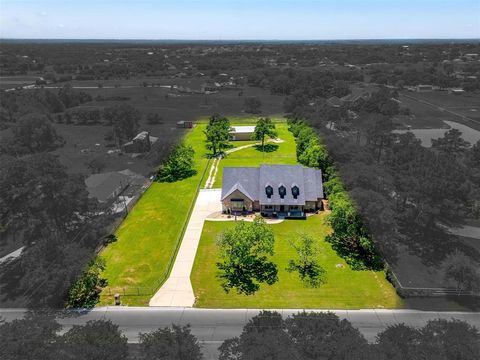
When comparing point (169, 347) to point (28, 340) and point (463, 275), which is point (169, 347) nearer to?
→ point (28, 340)

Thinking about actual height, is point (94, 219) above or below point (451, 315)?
above

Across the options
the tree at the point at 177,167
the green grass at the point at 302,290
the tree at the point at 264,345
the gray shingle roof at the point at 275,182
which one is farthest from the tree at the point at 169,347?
the tree at the point at 177,167

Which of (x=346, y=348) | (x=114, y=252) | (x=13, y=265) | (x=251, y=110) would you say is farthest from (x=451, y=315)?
(x=251, y=110)

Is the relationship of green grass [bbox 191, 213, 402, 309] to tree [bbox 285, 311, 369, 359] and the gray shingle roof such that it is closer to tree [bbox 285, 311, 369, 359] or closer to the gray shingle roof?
the gray shingle roof

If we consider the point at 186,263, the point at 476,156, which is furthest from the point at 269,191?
the point at 476,156

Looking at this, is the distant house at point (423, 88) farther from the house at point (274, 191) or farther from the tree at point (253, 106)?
the house at point (274, 191)

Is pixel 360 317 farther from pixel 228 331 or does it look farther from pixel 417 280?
pixel 228 331
